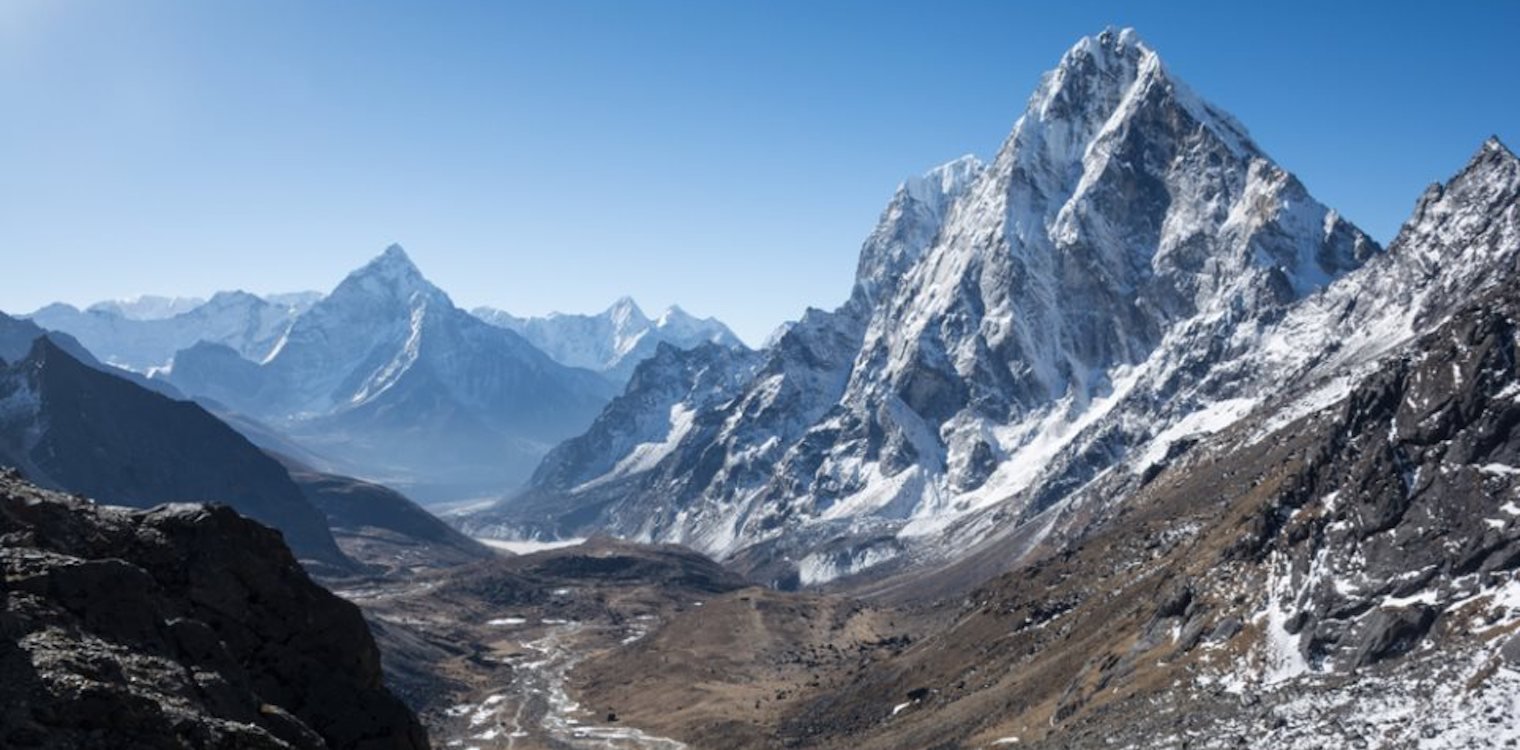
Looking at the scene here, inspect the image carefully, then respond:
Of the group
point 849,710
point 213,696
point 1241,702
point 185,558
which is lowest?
point 849,710

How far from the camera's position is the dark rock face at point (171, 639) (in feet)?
86.5

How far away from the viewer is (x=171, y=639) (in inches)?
1299

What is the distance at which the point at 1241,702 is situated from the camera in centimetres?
8869

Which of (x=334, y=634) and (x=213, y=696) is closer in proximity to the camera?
(x=213, y=696)

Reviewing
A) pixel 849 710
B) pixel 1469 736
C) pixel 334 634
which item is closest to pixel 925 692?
pixel 849 710

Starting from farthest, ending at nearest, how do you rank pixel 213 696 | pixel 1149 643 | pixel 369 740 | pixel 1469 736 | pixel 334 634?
pixel 1149 643 → pixel 1469 736 → pixel 334 634 → pixel 369 740 → pixel 213 696

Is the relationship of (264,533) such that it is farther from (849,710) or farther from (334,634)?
(849,710)

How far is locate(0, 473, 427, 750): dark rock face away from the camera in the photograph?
86.5 feet

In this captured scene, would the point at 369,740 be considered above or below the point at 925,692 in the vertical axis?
above

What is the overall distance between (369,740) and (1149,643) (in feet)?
305

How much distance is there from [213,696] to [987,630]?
144734 millimetres

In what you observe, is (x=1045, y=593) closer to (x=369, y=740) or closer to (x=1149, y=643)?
(x=1149, y=643)

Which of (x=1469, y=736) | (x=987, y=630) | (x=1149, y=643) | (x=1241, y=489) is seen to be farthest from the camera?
(x=1241, y=489)

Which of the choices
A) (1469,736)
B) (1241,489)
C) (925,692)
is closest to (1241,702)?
(1469,736)
